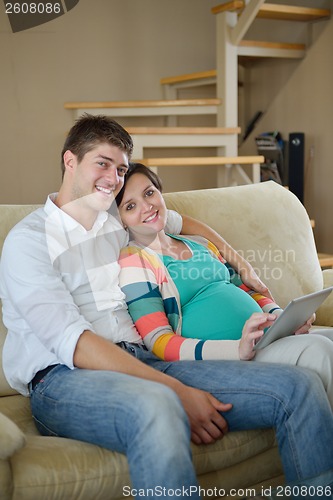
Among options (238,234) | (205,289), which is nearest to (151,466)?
(205,289)

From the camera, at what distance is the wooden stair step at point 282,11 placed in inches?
172

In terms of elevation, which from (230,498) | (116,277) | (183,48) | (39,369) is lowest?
(230,498)

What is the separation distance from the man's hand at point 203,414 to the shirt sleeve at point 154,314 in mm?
204

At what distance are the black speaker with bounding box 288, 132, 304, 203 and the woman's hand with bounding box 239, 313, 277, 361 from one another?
2.97 meters

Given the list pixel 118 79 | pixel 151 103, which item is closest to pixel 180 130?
pixel 151 103

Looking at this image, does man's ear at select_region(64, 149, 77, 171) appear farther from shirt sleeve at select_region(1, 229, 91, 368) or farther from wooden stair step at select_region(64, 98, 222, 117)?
wooden stair step at select_region(64, 98, 222, 117)

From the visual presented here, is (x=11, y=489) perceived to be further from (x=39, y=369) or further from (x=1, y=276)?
(x=1, y=276)

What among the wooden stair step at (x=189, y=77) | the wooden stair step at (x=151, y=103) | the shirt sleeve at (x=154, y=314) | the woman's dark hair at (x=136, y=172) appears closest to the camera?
the shirt sleeve at (x=154, y=314)

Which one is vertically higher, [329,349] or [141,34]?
[141,34]

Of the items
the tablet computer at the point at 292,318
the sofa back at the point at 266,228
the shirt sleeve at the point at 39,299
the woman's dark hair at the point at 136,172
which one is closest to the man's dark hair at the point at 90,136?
the woman's dark hair at the point at 136,172

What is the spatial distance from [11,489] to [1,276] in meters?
0.58

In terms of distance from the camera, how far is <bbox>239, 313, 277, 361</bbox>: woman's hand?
184 cm

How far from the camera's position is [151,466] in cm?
149

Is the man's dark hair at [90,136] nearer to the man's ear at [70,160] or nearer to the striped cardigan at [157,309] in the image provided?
the man's ear at [70,160]
